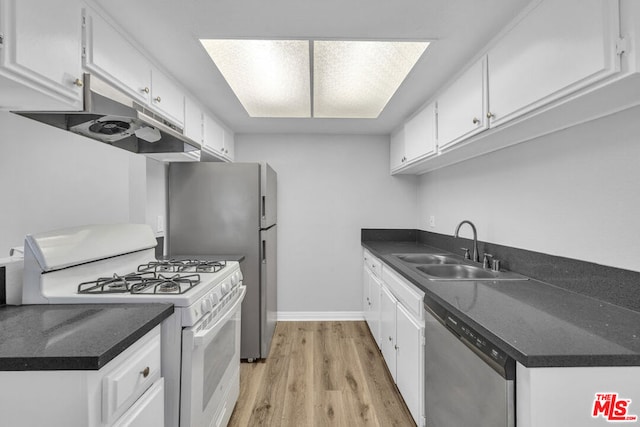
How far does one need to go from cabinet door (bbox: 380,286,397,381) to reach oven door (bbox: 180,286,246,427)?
3.51 feet

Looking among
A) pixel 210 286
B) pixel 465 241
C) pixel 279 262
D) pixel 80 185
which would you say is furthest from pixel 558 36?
pixel 279 262

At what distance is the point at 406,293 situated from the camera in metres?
1.75

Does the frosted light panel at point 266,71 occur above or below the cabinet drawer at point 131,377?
above

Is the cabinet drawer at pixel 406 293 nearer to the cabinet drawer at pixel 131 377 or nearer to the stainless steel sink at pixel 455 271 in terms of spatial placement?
the stainless steel sink at pixel 455 271

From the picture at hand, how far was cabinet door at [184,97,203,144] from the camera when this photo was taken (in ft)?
6.89

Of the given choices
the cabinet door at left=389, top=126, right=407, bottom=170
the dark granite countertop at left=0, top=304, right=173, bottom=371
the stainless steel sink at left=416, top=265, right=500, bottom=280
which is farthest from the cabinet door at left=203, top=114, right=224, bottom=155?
the stainless steel sink at left=416, top=265, right=500, bottom=280

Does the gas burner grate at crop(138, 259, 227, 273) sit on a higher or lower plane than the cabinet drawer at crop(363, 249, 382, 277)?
higher

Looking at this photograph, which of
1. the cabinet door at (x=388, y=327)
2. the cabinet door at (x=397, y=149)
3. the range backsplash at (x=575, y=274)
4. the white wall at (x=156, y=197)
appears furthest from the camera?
the cabinet door at (x=397, y=149)

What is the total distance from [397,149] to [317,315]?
2.09 meters

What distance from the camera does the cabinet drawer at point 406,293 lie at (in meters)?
1.56

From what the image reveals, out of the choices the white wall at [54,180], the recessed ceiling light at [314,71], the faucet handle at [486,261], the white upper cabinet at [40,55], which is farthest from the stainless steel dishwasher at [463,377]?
the white wall at [54,180]

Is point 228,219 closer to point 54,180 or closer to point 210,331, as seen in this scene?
point 54,180

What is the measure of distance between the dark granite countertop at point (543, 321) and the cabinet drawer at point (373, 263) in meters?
0.96

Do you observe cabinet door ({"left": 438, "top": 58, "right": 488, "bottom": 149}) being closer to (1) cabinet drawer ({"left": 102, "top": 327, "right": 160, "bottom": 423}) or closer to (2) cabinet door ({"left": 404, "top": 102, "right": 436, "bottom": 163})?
(2) cabinet door ({"left": 404, "top": 102, "right": 436, "bottom": 163})
